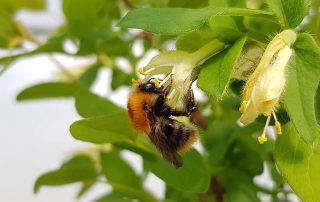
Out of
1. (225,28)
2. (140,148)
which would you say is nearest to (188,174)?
(140,148)

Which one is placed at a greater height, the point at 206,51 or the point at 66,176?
the point at 206,51

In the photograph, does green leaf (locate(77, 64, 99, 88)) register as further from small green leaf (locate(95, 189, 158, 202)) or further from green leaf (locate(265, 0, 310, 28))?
green leaf (locate(265, 0, 310, 28))

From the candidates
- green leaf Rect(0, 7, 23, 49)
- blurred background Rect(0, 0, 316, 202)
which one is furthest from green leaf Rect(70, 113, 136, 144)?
blurred background Rect(0, 0, 316, 202)

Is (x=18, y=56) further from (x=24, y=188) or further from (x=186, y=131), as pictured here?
(x=24, y=188)

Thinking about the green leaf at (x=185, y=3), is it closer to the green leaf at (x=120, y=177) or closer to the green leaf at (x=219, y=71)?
the green leaf at (x=219, y=71)

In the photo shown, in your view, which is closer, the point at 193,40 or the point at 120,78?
the point at 193,40

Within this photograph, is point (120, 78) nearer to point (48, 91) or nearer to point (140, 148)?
point (48, 91)
